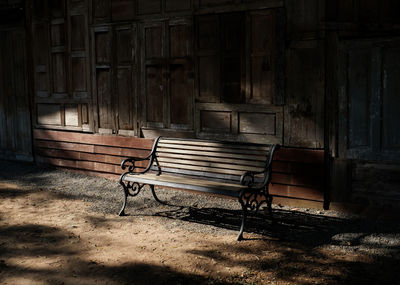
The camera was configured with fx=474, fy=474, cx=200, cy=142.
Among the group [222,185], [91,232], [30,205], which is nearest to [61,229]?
[91,232]

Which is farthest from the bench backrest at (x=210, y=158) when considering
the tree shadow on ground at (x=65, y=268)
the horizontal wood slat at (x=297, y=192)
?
the tree shadow on ground at (x=65, y=268)

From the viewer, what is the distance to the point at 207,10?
668cm

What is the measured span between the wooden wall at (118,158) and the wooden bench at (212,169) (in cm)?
52

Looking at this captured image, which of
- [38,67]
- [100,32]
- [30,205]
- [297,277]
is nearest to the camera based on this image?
[297,277]

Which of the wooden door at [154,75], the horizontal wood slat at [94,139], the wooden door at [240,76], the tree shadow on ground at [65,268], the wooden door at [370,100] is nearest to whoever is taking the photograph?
the tree shadow on ground at [65,268]

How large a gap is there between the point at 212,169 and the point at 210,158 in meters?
0.14

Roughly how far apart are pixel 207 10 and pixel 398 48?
8.57 feet

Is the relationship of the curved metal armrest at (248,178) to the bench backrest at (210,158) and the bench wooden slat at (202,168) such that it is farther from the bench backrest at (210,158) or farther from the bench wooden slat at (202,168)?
the bench wooden slat at (202,168)

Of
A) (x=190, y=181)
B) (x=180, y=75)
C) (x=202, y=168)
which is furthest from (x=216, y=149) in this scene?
(x=180, y=75)

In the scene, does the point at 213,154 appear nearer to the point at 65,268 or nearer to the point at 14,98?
the point at 65,268

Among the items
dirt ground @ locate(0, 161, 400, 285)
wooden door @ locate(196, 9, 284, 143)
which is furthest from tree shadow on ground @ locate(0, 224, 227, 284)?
wooden door @ locate(196, 9, 284, 143)

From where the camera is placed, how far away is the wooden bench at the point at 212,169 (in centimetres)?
525

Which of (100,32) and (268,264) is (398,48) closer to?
(268,264)

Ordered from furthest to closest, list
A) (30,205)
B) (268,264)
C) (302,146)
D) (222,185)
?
(30,205) < (302,146) < (222,185) < (268,264)
